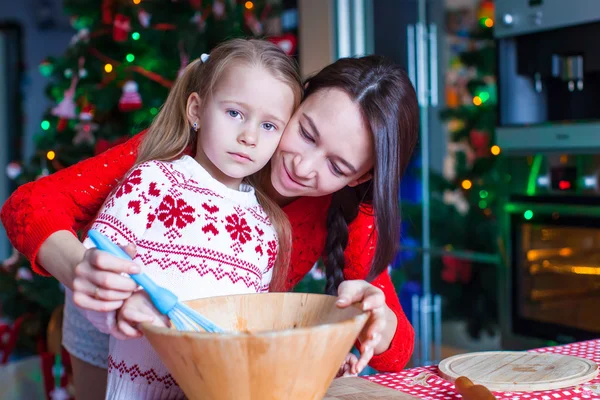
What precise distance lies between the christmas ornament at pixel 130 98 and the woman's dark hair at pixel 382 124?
168cm

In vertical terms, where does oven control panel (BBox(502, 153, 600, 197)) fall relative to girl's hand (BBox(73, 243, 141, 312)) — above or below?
below

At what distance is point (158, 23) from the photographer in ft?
9.86

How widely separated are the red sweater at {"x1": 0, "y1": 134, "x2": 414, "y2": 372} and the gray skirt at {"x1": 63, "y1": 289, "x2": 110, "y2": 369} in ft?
0.85

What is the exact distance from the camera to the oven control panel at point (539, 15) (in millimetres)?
2391

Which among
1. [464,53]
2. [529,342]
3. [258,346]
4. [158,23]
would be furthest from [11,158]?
[258,346]

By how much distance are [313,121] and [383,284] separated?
0.32m

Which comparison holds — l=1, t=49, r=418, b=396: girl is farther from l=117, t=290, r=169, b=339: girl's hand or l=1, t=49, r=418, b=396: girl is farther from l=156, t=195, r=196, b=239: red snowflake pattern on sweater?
l=117, t=290, r=169, b=339: girl's hand

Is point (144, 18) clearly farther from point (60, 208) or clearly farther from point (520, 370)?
point (520, 370)

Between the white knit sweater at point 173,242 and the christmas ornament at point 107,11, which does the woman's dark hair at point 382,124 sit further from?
the christmas ornament at point 107,11

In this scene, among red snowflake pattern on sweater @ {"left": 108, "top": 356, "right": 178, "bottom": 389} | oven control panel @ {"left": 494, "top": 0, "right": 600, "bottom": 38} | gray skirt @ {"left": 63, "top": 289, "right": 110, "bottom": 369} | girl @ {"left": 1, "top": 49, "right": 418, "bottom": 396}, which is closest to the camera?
red snowflake pattern on sweater @ {"left": 108, "top": 356, "right": 178, "bottom": 389}

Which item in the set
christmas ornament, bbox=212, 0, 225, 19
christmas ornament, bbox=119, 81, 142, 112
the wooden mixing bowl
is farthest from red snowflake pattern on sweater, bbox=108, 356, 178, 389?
christmas ornament, bbox=212, 0, 225, 19

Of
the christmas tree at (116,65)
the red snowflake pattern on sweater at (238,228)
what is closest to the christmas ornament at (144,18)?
the christmas tree at (116,65)

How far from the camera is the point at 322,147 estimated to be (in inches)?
46.9

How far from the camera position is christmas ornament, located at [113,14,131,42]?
2.96 m
